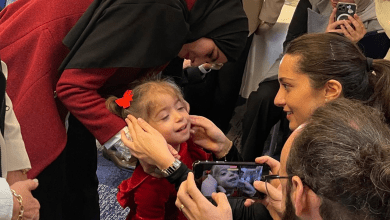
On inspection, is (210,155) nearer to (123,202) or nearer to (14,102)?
(123,202)

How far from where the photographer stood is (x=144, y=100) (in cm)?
170

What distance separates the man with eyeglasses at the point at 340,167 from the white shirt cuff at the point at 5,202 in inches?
28.1

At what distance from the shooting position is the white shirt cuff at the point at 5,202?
119cm

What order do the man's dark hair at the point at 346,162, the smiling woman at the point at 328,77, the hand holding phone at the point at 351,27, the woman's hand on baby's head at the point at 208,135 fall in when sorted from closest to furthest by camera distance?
the man's dark hair at the point at 346,162
the smiling woman at the point at 328,77
the woman's hand on baby's head at the point at 208,135
the hand holding phone at the point at 351,27

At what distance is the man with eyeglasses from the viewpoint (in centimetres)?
91

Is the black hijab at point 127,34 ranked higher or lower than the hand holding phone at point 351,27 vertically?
higher

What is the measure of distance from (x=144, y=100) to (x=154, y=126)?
104 millimetres

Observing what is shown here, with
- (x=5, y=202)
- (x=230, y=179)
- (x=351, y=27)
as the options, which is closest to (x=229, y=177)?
(x=230, y=179)

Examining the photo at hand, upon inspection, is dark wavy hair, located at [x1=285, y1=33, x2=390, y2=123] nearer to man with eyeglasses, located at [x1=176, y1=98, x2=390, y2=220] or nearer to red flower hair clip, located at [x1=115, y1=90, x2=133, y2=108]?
man with eyeglasses, located at [x1=176, y1=98, x2=390, y2=220]

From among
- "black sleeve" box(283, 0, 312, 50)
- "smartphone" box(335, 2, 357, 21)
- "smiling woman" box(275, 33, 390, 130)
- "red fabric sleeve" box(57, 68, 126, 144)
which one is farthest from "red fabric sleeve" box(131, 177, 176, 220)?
"black sleeve" box(283, 0, 312, 50)

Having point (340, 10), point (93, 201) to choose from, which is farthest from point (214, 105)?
point (93, 201)

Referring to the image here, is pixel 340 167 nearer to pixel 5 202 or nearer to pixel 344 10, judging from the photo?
pixel 5 202

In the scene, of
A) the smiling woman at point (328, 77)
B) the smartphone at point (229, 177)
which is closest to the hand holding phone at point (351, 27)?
the smiling woman at point (328, 77)

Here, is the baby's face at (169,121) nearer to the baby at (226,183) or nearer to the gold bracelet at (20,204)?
the baby at (226,183)
